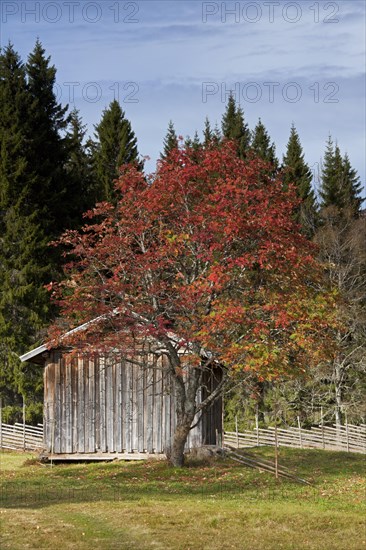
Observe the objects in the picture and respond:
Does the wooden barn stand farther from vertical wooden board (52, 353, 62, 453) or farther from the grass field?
the grass field

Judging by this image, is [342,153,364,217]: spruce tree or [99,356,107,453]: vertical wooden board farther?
[342,153,364,217]: spruce tree

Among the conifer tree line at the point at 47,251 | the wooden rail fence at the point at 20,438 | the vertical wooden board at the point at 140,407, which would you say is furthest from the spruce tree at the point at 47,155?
the vertical wooden board at the point at 140,407

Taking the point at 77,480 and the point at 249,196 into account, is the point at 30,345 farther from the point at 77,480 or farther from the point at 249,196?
the point at 249,196

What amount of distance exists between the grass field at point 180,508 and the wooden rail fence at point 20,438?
10.1 metres

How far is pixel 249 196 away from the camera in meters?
23.4

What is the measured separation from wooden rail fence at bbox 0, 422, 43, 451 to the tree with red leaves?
509 inches

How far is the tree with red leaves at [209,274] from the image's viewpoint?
75.0 ft

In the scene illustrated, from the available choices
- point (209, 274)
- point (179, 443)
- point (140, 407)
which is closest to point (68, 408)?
point (140, 407)

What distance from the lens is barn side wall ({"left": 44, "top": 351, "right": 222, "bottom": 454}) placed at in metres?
28.4

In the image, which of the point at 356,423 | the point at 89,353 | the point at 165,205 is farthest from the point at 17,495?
the point at 356,423

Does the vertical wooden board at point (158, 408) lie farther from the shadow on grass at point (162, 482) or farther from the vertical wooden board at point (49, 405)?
the vertical wooden board at point (49, 405)

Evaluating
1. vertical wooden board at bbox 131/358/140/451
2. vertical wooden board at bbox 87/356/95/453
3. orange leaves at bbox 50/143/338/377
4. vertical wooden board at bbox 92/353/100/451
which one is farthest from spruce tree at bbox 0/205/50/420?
orange leaves at bbox 50/143/338/377

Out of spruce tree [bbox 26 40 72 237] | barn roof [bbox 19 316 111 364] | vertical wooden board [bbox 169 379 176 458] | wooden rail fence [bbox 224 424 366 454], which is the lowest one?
wooden rail fence [bbox 224 424 366 454]

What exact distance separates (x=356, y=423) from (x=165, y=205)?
24906mm
